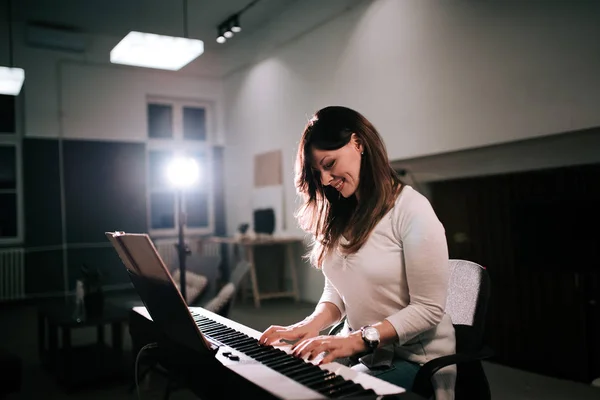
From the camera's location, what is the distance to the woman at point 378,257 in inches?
56.2

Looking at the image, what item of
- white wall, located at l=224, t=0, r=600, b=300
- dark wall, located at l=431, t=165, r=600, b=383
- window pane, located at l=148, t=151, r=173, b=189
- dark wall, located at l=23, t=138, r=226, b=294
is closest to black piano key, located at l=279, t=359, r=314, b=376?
dark wall, located at l=431, t=165, r=600, b=383

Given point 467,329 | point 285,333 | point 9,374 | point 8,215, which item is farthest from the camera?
point 8,215

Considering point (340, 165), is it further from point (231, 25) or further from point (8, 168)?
point (8, 168)

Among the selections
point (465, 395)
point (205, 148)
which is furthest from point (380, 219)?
point (205, 148)

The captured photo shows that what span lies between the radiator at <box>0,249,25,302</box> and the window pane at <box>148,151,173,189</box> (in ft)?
7.33

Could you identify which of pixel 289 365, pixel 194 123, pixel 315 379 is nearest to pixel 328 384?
pixel 315 379

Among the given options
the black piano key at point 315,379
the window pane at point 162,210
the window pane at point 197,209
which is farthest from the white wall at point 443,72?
the black piano key at point 315,379

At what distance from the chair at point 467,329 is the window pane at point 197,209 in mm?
7435

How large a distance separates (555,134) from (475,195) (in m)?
0.80

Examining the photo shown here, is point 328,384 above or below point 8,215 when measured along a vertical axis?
below

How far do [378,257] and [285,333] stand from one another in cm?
34

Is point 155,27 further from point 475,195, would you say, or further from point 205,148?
point 475,195

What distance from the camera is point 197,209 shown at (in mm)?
9078

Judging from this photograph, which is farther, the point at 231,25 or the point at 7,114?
the point at 7,114
